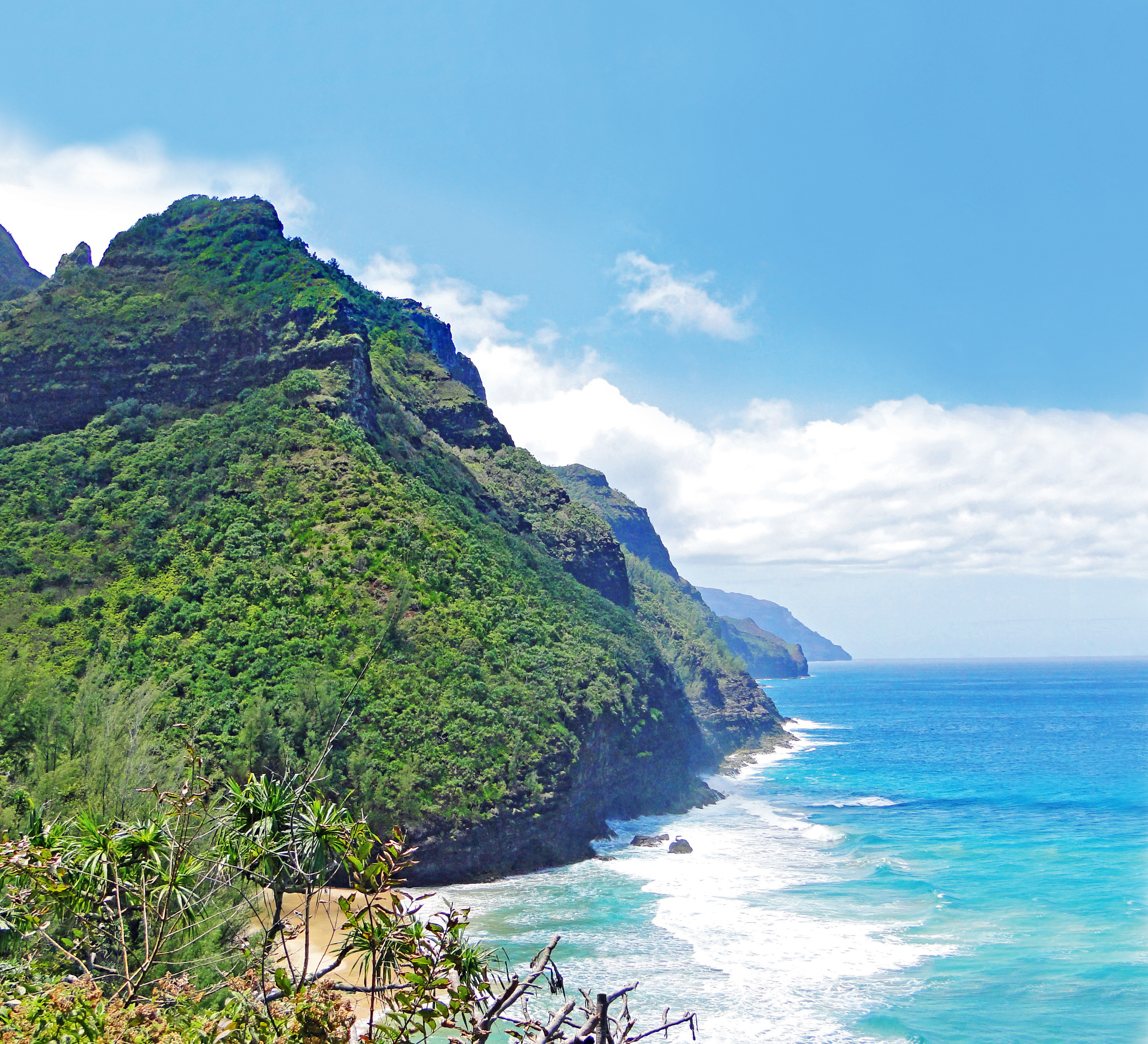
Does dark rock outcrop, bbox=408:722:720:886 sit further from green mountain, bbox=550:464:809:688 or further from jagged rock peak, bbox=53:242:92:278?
jagged rock peak, bbox=53:242:92:278

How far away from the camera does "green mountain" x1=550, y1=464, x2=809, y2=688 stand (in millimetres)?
92250

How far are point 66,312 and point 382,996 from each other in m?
60.8

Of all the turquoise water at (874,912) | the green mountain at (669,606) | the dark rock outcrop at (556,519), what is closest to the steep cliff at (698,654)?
the green mountain at (669,606)

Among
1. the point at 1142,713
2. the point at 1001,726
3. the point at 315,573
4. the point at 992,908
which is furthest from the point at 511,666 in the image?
the point at 1142,713

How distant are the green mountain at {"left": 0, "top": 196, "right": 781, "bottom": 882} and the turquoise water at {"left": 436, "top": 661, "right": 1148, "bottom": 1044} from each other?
5475 millimetres

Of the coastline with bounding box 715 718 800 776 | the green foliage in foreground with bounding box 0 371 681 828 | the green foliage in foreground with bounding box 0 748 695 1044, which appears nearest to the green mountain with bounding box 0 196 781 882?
the green foliage in foreground with bounding box 0 371 681 828

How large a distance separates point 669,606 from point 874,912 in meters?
85.4

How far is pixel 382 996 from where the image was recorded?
233 inches

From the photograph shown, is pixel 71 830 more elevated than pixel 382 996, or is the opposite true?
pixel 382 996

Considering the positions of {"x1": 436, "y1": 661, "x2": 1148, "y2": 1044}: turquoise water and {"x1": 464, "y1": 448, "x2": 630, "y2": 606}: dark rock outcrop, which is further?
{"x1": 464, "y1": 448, "x2": 630, "y2": 606}: dark rock outcrop

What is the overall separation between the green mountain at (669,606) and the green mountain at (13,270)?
206 ft

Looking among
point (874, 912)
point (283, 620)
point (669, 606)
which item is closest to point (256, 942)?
point (283, 620)

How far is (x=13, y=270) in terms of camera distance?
8269 centimetres

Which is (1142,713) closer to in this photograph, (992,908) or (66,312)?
(992,908)
